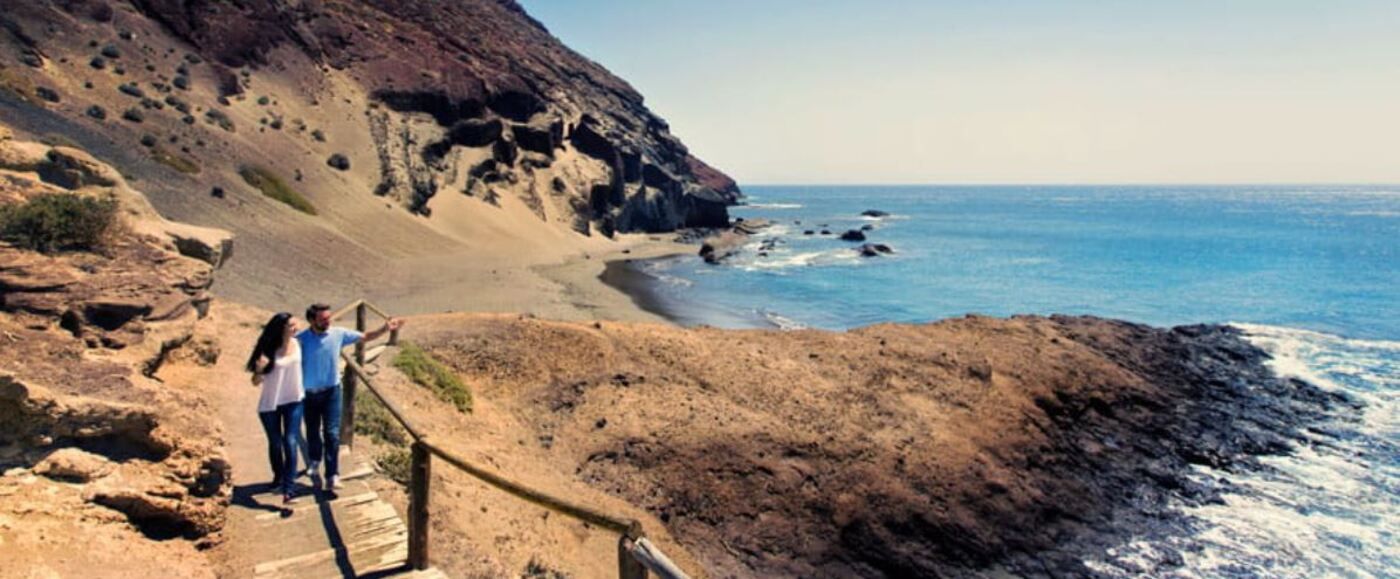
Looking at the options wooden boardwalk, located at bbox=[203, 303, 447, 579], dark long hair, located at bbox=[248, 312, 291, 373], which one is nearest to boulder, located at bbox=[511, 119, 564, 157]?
wooden boardwalk, located at bbox=[203, 303, 447, 579]

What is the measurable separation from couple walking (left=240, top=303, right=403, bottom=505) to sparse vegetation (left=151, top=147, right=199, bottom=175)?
2967 centimetres

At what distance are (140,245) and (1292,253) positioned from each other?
80815 millimetres

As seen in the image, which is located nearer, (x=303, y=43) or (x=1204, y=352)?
(x=1204, y=352)

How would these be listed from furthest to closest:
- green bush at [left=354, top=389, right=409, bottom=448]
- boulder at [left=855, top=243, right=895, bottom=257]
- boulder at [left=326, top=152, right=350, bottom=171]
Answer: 1. boulder at [left=855, top=243, right=895, bottom=257]
2. boulder at [left=326, top=152, right=350, bottom=171]
3. green bush at [left=354, top=389, right=409, bottom=448]

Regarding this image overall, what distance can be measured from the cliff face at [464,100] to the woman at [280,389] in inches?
1560

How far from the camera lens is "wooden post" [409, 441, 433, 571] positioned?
6578 millimetres

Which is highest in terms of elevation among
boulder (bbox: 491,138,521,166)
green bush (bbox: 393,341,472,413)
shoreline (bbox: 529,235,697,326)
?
boulder (bbox: 491,138,521,166)

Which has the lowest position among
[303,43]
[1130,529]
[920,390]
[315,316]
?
[1130,529]

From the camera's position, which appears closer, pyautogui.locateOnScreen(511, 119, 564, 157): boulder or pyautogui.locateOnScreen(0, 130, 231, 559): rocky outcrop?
pyautogui.locateOnScreen(0, 130, 231, 559): rocky outcrop

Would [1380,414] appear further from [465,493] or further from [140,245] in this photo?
[140,245]

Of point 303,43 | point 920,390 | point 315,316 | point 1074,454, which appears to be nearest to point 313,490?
point 315,316

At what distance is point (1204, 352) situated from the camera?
26391 mm

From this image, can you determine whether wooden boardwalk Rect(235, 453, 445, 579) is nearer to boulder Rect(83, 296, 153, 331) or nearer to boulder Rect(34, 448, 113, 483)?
boulder Rect(34, 448, 113, 483)

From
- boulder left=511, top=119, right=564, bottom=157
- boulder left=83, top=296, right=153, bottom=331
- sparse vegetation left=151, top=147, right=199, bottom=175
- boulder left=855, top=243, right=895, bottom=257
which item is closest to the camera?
boulder left=83, top=296, right=153, bottom=331
